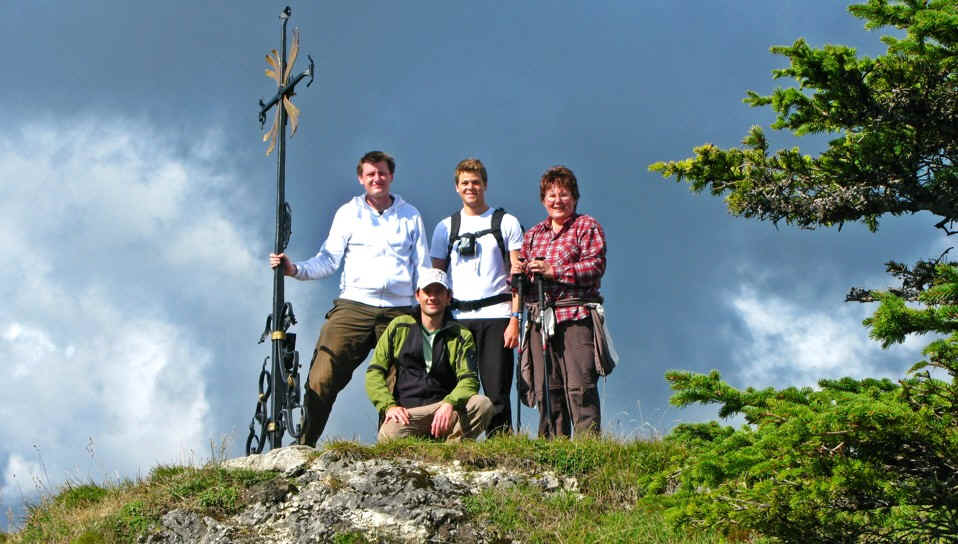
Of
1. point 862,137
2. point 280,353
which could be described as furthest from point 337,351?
point 862,137

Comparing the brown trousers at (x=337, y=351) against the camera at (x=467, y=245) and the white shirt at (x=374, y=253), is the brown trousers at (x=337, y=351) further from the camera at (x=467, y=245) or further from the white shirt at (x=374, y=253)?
the camera at (x=467, y=245)

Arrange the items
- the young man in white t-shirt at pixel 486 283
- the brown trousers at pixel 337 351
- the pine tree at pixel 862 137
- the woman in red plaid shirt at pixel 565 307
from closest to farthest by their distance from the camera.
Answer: the pine tree at pixel 862 137 → the woman in red plaid shirt at pixel 565 307 → the young man in white t-shirt at pixel 486 283 → the brown trousers at pixel 337 351

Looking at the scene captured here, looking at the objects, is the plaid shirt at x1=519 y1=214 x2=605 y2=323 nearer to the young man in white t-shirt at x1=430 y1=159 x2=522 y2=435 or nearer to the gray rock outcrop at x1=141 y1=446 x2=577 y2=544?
the young man in white t-shirt at x1=430 y1=159 x2=522 y2=435

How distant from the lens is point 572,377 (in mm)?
9195

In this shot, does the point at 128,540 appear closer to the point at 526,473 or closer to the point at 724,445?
the point at 526,473

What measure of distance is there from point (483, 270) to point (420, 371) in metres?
1.27

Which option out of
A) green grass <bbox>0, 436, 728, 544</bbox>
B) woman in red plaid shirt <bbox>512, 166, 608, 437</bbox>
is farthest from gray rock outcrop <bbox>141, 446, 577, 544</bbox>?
woman in red plaid shirt <bbox>512, 166, 608, 437</bbox>

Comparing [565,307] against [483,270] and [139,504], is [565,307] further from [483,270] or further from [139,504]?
[139,504]

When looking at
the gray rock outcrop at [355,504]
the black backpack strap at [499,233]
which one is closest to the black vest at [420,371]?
the gray rock outcrop at [355,504]

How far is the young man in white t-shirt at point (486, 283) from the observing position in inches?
371

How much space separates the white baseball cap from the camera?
29.5ft

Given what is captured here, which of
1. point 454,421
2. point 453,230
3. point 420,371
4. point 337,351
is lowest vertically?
point 454,421

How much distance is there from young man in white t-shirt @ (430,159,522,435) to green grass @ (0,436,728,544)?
71 centimetres

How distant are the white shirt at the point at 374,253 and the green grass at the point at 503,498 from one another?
1723 mm
